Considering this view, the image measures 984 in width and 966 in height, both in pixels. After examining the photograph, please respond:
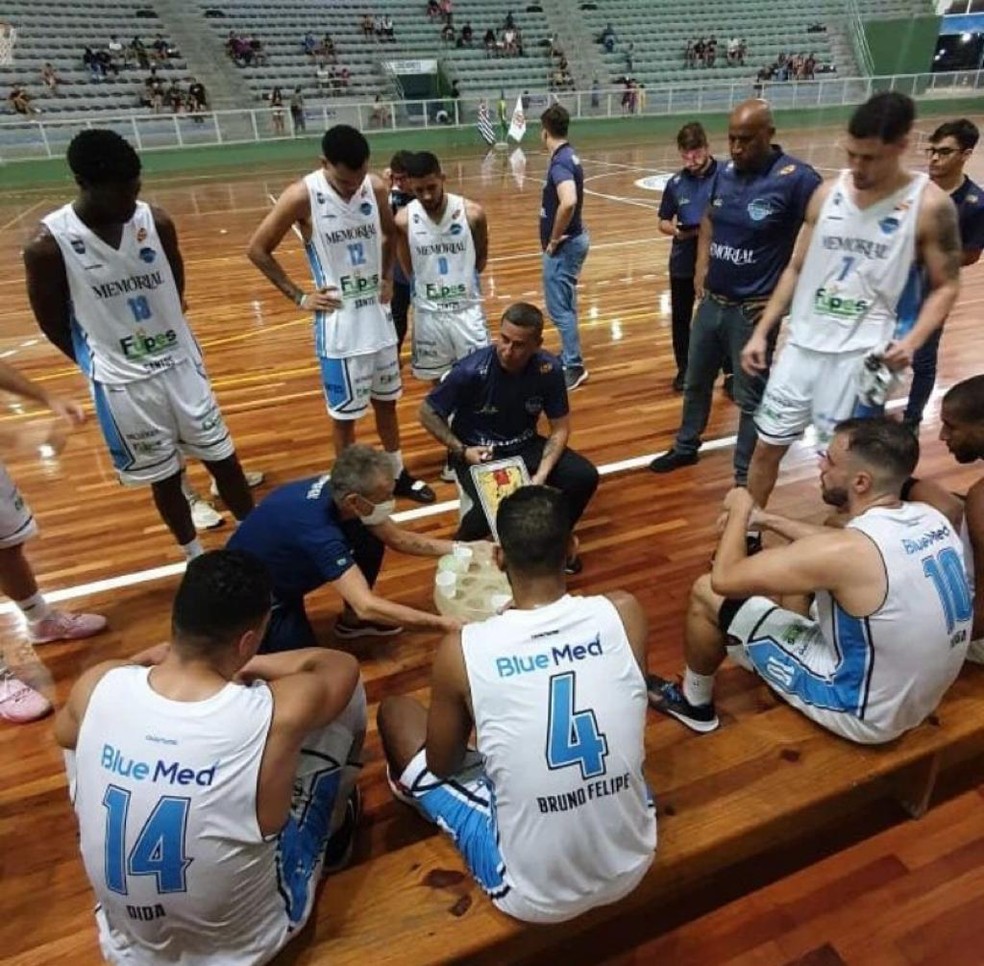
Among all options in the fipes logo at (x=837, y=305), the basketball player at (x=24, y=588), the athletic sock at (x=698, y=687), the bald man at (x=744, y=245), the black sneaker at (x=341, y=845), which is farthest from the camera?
the bald man at (x=744, y=245)

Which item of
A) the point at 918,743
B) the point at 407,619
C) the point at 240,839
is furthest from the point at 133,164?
the point at 918,743

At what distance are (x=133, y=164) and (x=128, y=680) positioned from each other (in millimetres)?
1866

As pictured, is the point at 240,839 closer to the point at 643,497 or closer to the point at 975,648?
the point at 975,648

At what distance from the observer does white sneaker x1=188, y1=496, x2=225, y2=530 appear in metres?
3.72

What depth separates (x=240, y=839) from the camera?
1438mm

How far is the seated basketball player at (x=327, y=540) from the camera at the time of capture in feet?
7.48

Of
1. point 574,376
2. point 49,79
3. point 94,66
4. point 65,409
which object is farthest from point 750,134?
point 94,66

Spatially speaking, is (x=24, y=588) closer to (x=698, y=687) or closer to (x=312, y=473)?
(x=312, y=473)

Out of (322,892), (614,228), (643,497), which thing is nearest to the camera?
(322,892)

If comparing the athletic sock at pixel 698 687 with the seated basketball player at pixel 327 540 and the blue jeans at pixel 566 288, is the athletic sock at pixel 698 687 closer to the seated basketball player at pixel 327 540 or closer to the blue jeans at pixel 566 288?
the seated basketball player at pixel 327 540

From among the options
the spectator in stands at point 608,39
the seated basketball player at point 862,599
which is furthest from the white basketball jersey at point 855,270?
the spectator in stands at point 608,39

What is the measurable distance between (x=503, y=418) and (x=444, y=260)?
1043 millimetres

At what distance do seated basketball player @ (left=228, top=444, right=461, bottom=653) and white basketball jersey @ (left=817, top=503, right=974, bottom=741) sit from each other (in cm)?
111

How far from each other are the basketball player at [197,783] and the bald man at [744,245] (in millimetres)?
2450
